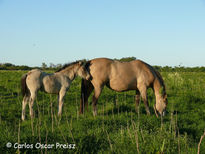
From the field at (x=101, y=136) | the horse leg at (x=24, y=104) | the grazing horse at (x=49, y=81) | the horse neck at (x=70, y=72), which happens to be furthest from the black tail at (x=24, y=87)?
the horse neck at (x=70, y=72)

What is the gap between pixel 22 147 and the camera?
4.18 metres

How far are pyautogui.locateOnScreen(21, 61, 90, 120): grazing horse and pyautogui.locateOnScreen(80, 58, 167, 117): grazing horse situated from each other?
45 centimetres

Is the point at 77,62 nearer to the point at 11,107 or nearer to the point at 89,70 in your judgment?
the point at 89,70

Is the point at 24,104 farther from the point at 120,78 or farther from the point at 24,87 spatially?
the point at 120,78

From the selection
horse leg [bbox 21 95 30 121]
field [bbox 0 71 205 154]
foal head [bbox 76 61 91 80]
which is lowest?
field [bbox 0 71 205 154]

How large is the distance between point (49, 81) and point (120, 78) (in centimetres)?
272

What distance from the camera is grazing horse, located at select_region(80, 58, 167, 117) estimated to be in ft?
27.7

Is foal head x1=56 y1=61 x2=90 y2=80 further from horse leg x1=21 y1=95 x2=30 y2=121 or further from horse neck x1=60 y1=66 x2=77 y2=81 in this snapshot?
horse leg x1=21 y1=95 x2=30 y2=121

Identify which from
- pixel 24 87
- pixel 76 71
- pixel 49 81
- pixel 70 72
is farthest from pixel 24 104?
pixel 76 71

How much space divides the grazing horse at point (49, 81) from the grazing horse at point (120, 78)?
0.45 m

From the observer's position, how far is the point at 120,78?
8.54 metres

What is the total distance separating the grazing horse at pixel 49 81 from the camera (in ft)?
24.7

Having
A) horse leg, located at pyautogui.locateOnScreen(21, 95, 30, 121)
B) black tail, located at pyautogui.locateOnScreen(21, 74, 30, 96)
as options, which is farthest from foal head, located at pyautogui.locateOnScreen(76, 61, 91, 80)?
horse leg, located at pyautogui.locateOnScreen(21, 95, 30, 121)

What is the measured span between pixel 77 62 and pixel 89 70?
61 cm
